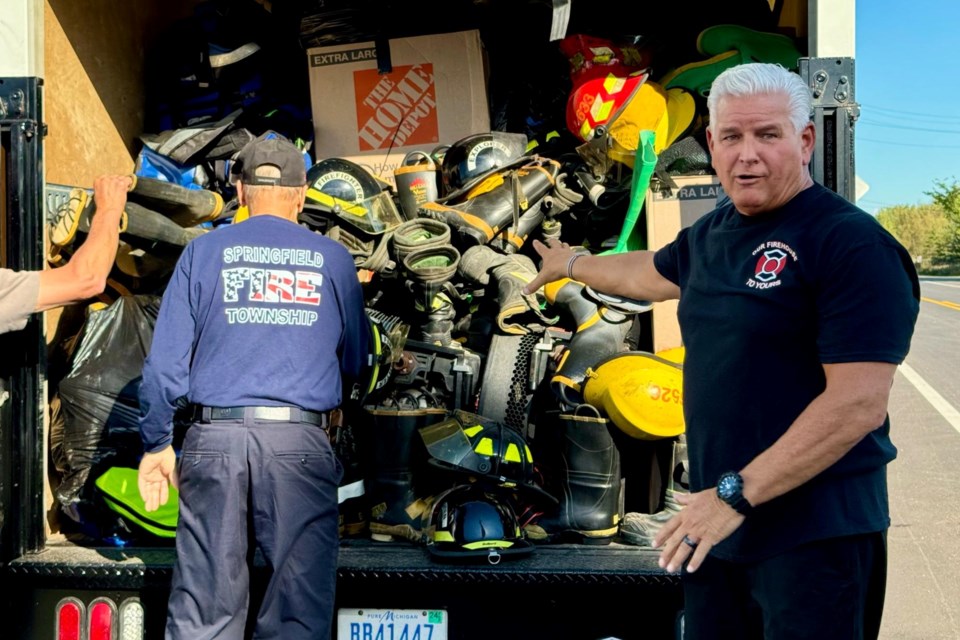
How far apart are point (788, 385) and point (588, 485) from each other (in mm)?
1360

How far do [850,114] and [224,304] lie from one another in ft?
5.70

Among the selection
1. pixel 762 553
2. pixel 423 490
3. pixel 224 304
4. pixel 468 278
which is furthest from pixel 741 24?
pixel 762 553

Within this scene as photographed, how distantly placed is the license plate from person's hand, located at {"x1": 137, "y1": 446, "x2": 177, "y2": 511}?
1.95 ft

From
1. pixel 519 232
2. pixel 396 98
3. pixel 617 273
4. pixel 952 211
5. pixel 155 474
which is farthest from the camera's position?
pixel 952 211

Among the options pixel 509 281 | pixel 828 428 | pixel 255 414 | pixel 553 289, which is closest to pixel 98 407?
pixel 255 414

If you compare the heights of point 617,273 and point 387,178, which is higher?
point 387,178

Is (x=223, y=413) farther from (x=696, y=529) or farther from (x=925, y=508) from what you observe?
(x=925, y=508)

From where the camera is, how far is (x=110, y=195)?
3279mm

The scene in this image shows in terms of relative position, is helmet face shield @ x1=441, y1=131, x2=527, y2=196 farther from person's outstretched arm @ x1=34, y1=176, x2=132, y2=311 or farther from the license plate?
the license plate

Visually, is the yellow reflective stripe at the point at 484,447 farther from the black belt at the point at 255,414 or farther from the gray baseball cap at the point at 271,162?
the gray baseball cap at the point at 271,162

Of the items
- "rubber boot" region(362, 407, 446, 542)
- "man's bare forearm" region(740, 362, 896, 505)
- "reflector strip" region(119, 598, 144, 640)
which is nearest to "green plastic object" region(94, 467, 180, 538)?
"reflector strip" region(119, 598, 144, 640)

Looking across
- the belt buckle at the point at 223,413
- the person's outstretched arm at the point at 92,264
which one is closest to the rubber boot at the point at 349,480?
the belt buckle at the point at 223,413

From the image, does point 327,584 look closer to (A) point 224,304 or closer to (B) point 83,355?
(A) point 224,304

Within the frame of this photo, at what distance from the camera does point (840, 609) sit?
2.00 m
